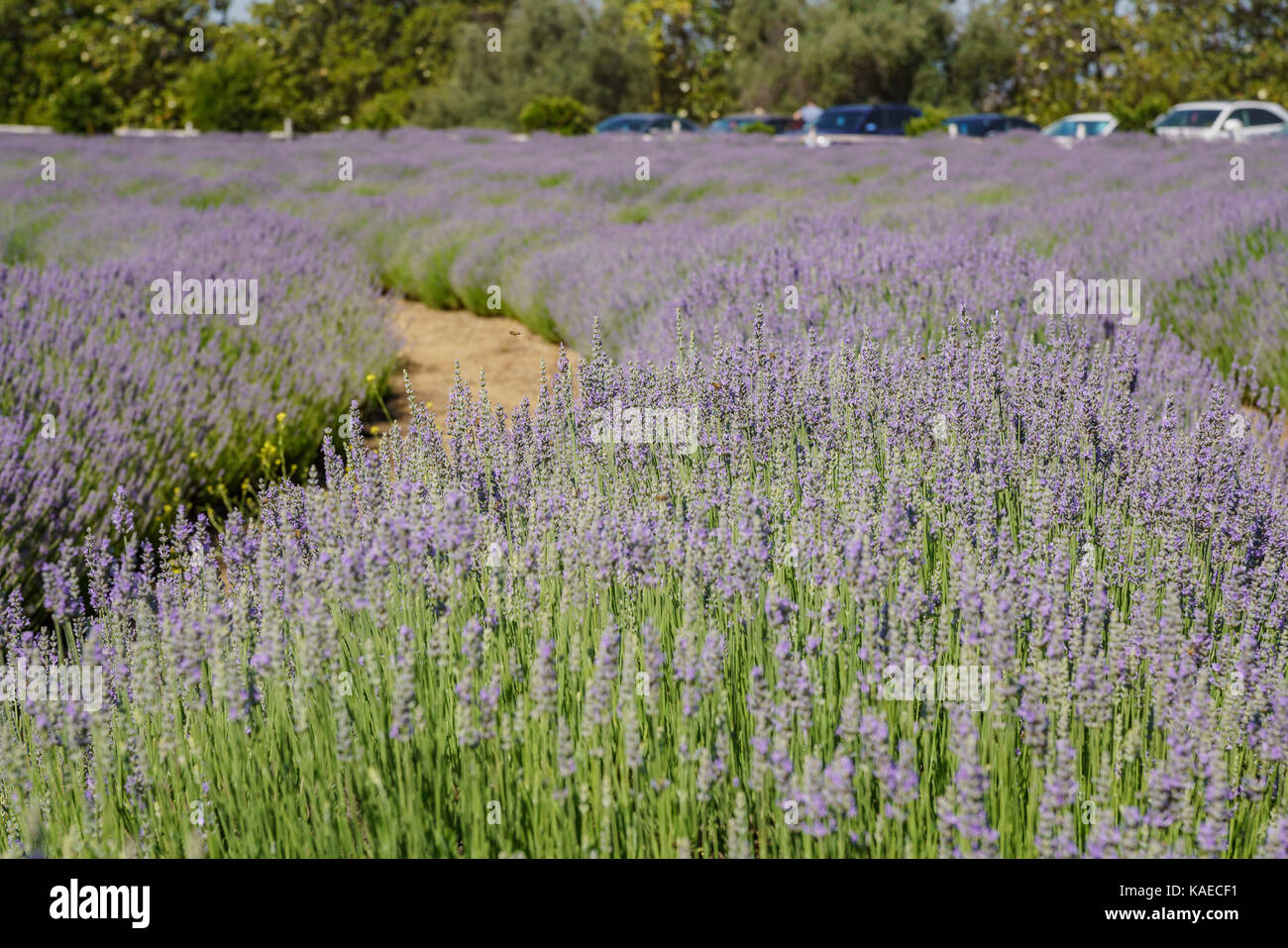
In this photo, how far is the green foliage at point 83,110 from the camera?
2595 cm

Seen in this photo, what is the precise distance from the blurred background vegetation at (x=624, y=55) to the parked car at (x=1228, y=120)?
843 cm

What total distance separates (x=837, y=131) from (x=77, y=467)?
2327 centimetres

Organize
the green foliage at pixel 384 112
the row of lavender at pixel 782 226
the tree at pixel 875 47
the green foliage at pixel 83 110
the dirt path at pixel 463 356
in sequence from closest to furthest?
1. the row of lavender at pixel 782 226
2. the dirt path at pixel 463 356
3. the green foliage at pixel 83 110
4. the green foliage at pixel 384 112
5. the tree at pixel 875 47

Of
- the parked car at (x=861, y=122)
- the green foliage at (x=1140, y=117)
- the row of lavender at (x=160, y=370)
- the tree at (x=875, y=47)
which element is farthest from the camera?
the tree at (x=875, y=47)

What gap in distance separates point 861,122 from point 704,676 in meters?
25.2

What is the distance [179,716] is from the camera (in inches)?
84.5

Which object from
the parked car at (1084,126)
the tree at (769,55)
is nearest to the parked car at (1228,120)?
the parked car at (1084,126)

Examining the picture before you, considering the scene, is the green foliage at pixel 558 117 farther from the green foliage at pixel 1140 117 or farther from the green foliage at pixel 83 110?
the green foliage at pixel 1140 117

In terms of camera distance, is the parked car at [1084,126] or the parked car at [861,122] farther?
the parked car at [861,122]

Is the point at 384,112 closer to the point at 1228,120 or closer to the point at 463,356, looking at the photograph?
the point at 1228,120

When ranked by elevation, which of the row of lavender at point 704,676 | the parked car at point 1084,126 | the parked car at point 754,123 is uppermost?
the parked car at point 754,123

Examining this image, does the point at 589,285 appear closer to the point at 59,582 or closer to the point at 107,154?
the point at 59,582

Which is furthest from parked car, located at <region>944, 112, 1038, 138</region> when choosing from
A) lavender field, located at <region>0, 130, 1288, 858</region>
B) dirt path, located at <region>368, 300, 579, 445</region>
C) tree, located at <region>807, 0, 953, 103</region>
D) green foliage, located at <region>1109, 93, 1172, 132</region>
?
lavender field, located at <region>0, 130, 1288, 858</region>
